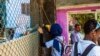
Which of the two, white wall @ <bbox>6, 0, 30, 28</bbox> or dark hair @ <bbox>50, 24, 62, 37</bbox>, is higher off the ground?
white wall @ <bbox>6, 0, 30, 28</bbox>

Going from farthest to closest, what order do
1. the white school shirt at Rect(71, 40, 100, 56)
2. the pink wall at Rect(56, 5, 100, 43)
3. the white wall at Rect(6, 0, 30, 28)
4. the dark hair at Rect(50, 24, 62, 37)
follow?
the pink wall at Rect(56, 5, 100, 43), the dark hair at Rect(50, 24, 62, 37), the white school shirt at Rect(71, 40, 100, 56), the white wall at Rect(6, 0, 30, 28)

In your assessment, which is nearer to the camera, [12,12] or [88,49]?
[12,12]

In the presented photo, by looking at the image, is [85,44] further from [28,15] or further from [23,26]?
[28,15]

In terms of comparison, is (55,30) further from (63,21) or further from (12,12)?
(12,12)

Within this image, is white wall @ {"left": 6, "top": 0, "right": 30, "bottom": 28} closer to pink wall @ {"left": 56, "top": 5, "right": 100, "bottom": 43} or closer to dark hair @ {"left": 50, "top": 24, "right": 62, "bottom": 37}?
dark hair @ {"left": 50, "top": 24, "right": 62, "bottom": 37}

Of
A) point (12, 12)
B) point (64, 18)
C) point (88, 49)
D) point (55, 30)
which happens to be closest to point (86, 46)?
point (88, 49)

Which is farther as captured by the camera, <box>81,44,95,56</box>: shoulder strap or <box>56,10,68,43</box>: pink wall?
<box>56,10,68,43</box>: pink wall

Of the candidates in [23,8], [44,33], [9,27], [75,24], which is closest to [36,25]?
[44,33]

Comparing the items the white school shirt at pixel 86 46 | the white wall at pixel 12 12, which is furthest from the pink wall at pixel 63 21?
the white school shirt at pixel 86 46

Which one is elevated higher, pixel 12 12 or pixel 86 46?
pixel 12 12

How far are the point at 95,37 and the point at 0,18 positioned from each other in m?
0.99

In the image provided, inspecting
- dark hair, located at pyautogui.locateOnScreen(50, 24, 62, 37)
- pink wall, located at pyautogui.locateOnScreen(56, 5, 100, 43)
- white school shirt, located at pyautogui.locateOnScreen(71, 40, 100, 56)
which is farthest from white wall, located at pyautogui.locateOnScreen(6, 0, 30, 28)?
pink wall, located at pyautogui.locateOnScreen(56, 5, 100, 43)

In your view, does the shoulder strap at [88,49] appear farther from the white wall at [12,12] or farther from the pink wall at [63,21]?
the pink wall at [63,21]

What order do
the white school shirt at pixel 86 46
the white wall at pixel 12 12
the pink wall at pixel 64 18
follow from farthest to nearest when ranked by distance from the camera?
the pink wall at pixel 64 18
the white school shirt at pixel 86 46
the white wall at pixel 12 12
